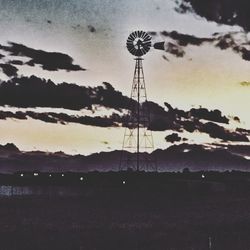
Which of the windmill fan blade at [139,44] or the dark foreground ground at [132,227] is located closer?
the dark foreground ground at [132,227]

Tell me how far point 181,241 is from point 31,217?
24585 millimetres

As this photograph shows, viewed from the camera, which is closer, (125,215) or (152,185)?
(125,215)

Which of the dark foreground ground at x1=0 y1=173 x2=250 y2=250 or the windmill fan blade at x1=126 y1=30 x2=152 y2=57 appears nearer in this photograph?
the dark foreground ground at x1=0 y1=173 x2=250 y2=250

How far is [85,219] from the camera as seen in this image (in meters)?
51.6

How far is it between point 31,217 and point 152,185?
157 feet

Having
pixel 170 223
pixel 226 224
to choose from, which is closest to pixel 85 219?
pixel 170 223

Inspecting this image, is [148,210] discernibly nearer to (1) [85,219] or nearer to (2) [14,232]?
(1) [85,219]

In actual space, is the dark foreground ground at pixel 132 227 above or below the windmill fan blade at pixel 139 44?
below

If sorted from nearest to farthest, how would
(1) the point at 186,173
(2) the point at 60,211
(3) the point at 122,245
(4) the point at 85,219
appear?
(3) the point at 122,245, (4) the point at 85,219, (2) the point at 60,211, (1) the point at 186,173

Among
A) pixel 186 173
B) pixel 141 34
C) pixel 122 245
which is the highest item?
pixel 141 34

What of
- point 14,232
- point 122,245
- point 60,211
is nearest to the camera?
point 122,245

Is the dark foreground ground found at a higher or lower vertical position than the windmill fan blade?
lower

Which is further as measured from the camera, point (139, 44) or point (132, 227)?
point (139, 44)

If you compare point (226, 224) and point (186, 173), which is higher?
point (186, 173)
